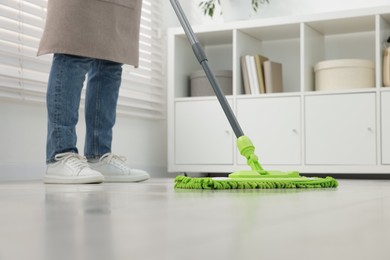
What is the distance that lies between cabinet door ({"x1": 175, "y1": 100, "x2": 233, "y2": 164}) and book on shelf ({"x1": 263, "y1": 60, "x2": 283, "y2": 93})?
27 cm

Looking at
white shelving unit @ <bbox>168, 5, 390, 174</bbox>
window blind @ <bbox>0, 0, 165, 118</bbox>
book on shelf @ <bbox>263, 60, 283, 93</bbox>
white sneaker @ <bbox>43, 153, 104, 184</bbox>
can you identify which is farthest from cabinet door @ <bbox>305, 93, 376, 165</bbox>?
white sneaker @ <bbox>43, 153, 104, 184</bbox>

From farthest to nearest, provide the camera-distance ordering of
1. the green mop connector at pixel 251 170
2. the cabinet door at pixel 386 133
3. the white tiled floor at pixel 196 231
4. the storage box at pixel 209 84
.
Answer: the storage box at pixel 209 84 < the cabinet door at pixel 386 133 < the green mop connector at pixel 251 170 < the white tiled floor at pixel 196 231

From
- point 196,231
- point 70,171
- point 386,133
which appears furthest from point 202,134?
point 196,231

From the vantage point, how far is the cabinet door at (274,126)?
3105mm

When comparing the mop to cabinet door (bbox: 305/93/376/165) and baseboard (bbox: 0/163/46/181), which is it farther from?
cabinet door (bbox: 305/93/376/165)

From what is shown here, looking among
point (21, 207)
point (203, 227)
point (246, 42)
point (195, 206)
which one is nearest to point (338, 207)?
point (195, 206)

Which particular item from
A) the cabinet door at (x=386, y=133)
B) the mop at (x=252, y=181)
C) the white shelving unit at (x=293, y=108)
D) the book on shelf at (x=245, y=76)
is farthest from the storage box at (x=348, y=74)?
the mop at (x=252, y=181)

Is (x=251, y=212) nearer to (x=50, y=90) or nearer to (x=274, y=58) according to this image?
(x=50, y=90)

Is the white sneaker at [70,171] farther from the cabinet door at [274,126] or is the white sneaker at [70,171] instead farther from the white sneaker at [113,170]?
the cabinet door at [274,126]

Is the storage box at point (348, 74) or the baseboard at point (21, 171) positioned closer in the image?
the baseboard at point (21, 171)

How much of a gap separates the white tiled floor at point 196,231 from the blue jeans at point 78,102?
0.97 metres

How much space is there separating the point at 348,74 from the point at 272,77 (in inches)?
15.2

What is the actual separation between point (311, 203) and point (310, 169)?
78.3 inches

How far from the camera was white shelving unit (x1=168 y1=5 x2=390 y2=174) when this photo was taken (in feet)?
9.75
